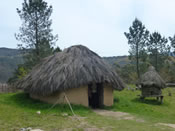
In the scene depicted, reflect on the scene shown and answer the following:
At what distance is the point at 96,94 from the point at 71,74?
3196mm

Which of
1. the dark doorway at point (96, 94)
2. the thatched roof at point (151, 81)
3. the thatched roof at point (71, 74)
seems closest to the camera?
the thatched roof at point (71, 74)

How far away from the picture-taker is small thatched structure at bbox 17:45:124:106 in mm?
10469

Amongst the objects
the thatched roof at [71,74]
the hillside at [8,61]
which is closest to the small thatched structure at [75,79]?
the thatched roof at [71,74]

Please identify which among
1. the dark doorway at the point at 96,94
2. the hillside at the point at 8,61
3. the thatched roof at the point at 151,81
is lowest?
the dark doorway at the point at 96,94

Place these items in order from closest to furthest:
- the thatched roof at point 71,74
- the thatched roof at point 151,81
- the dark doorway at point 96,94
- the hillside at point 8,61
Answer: the thatched roof at point 71,74, the dark doorway at point 96,94, the thatched roof at point 151,81, the hillside at point 8,61

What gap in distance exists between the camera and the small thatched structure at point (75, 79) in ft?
34.3

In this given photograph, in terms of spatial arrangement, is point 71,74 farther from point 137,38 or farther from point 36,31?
point 137,38

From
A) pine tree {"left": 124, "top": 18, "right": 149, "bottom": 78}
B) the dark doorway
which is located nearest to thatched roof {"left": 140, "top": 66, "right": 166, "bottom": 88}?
the dark doorway

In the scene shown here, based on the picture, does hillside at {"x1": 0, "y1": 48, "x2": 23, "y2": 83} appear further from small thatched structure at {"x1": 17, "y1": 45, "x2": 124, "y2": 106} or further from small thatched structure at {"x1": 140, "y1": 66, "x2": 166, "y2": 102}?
small thatched structure at {"x1": 140, "y1": 66, "x2": 166, "y2": 102}

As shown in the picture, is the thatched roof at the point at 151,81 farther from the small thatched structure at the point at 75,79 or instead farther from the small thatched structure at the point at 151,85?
the small thatched structure at the point at 75,79

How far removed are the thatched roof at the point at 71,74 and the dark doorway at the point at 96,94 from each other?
99 cm

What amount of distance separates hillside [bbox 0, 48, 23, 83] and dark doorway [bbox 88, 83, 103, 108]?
17.6m

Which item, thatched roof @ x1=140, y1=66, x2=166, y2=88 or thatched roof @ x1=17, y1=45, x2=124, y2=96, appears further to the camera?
thatched roof @ x1=140, y1=66, x2=166, y2=88

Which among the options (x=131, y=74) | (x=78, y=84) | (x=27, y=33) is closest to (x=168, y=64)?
(x=131, y=74)
